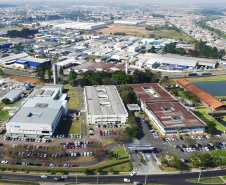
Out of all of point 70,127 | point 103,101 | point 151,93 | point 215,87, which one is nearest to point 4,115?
point 70,127

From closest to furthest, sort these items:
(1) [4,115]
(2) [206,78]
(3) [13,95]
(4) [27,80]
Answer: (1) [4,115], (3) [13,95], (4) [27,80], (2) [206,78]

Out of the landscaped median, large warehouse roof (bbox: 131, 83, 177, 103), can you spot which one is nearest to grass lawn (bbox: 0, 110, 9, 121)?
the landscaped median

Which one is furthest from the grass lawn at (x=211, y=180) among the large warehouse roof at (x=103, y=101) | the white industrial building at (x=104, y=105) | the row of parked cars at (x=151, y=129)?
the large warehouse roof at (x=103, y=101)

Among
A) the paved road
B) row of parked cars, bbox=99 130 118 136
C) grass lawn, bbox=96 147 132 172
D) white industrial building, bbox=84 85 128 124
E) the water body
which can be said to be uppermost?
white industrial building, bbox=84 85 128 124

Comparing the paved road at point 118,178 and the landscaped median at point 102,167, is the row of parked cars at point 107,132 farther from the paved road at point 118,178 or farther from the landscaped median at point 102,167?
the paved road at point 118,178

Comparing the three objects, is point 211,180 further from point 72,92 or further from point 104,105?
point 72,92

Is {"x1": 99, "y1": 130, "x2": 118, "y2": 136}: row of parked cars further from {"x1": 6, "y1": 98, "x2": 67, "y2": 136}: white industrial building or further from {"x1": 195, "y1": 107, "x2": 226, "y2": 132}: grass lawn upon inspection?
{"x1": 195, "y1": 107, "x2": 226, "y2": 132}: grass lawn
